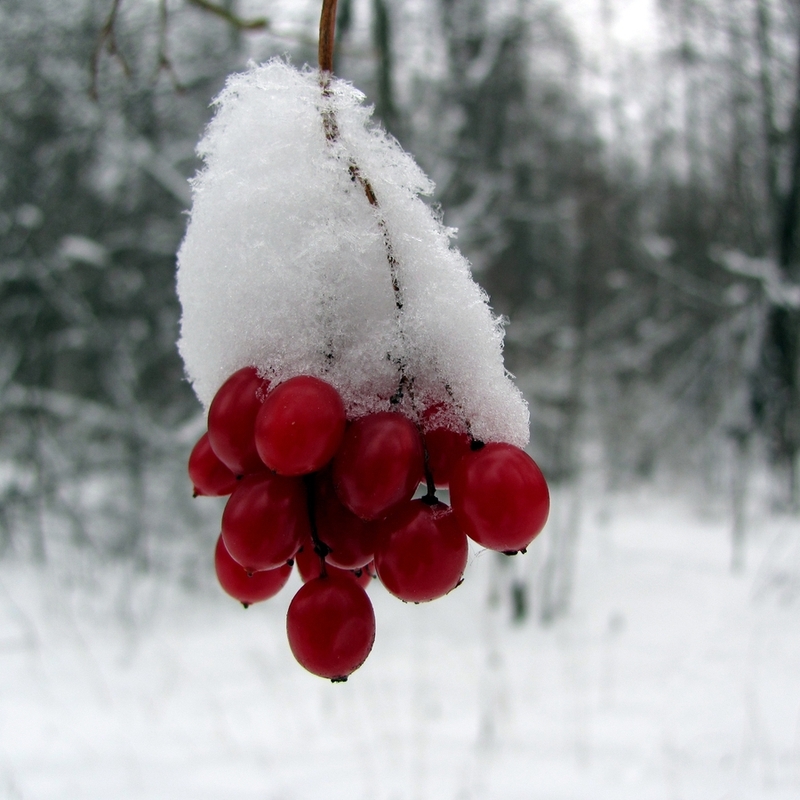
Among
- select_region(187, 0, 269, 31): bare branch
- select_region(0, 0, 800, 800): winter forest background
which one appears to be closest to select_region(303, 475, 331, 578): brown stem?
select_region(187, 0, 269, 31): bare branch

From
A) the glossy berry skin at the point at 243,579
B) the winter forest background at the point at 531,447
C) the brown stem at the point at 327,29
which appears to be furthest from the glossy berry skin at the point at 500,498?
the winter forest background at the point at 531,447

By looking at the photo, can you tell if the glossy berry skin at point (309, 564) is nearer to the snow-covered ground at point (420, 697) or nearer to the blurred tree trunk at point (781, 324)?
the snow-covered ground at point (420, 697)

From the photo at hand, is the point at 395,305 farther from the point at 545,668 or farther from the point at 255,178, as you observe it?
the point at 545,668

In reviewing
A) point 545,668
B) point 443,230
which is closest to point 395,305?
point 443,230

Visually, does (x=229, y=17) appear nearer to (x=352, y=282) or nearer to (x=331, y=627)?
(x=352, y=282)

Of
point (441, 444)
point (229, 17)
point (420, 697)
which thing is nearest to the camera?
point (441, 444)

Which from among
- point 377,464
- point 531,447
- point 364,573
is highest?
point 377,464

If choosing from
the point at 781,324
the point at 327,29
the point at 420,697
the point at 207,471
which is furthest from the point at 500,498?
the point at 781,324
